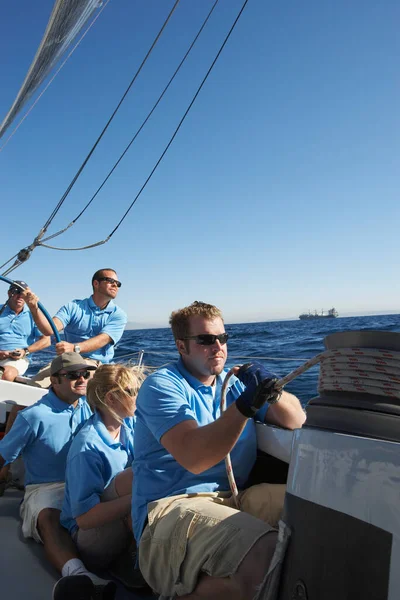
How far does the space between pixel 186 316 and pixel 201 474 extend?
578mm

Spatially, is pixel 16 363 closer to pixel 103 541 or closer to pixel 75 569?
pixel 103 541

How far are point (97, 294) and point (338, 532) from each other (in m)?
3.84

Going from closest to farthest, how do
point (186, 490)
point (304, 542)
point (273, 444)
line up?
point (304, 542)
point (186, 490)
point (273, 444)

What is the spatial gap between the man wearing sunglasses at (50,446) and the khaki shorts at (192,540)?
77 cm

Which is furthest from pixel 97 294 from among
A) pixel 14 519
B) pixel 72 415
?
pixel 14 519

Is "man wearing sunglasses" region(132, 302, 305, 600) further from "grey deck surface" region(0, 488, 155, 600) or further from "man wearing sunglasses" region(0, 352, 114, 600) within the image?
"man wearing sunglasses" region(0, 352, 114, 600)

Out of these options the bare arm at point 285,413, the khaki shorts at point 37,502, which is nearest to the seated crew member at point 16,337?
the khaki shorts at point 37,502

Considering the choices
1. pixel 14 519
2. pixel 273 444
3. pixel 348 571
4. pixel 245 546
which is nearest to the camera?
pixel 348 571

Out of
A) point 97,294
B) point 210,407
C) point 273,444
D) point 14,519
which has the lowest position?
point 14,519

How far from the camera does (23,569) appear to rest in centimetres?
226

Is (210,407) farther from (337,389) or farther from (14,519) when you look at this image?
(14,519)

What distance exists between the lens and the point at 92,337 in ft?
15.0

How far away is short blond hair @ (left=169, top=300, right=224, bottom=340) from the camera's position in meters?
2.01

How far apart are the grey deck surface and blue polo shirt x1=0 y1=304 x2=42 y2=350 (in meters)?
2.62
